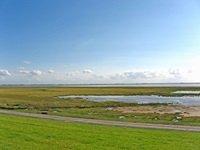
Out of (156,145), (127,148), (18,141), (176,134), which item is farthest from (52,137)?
(176,134)

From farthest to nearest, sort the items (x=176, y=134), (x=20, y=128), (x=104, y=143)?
(x=20, y=128)
(x=176, y=134)
(x=104, y=143)

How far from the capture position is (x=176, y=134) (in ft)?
43.0

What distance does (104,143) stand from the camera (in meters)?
10.9

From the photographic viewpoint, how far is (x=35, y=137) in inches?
470

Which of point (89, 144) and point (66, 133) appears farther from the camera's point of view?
point (66, 133)

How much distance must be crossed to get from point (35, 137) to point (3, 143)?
1665 mm

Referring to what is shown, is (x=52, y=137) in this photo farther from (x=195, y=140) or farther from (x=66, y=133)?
→ (x=195, y=140)

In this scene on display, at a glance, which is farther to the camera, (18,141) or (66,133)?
(66,133)

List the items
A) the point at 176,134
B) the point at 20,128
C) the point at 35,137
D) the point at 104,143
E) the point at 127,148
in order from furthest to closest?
the point at 20,128
the point at 176,134
the point at 35,137
the point at 104,143
the point at 127,148

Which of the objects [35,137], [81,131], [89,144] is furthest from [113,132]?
[35,137]

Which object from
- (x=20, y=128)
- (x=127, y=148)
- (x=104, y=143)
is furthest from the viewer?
(x=20, y=128)

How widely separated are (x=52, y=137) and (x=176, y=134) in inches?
270

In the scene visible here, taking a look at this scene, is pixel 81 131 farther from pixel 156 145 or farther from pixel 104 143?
pixel 156 145

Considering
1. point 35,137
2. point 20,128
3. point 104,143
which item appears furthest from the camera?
point 20,128
